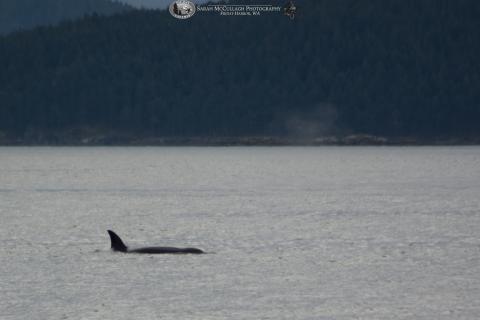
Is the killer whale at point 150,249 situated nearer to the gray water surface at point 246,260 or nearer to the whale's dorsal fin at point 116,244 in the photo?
the whale's dorsal fin at point 116,244

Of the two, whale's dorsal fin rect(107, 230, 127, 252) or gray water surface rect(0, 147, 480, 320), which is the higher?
whale's dorsal fin rect(107, 230, 127, 252)

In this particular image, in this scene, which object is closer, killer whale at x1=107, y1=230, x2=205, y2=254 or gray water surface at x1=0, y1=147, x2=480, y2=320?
gray water surface at x1=0, y1=147, x2=480, y2=320

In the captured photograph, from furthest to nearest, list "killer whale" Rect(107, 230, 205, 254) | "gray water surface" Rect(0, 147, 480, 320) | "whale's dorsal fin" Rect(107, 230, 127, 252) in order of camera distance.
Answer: "whale's dorsal fin" Rect(107, 230, 127, 252) < "killer whale" Rect(107, 230, 205, 254) < "gray water surface" Rect(0, 147, 480, 320)

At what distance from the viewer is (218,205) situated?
52656 millimetres

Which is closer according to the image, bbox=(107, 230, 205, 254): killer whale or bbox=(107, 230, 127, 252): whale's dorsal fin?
bbox=(107, 230, 205, 254): killer whale

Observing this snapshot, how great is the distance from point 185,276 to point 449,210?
2320 cm

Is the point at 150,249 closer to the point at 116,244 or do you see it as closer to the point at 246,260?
the point at 116,244

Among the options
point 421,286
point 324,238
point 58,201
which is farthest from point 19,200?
point 421,286

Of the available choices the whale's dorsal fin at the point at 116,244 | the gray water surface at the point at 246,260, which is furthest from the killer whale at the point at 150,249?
the gray water surface at the point at 246,260

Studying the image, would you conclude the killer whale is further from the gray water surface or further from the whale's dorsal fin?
the gray water surface

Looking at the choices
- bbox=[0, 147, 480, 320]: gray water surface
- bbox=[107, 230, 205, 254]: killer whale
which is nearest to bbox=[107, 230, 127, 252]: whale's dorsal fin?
bbox=[107, 230, 205, 254]: killer whale

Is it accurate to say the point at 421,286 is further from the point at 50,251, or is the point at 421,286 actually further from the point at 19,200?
the point at 19,200

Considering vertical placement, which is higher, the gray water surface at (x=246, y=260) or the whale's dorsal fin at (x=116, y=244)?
the whale's dorsal fin at (x=116, y=244)

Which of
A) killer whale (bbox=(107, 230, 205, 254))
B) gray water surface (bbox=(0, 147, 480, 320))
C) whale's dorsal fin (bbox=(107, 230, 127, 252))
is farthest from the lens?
whale's dorsal fin (bbox=(107, 230, 127, 252))
